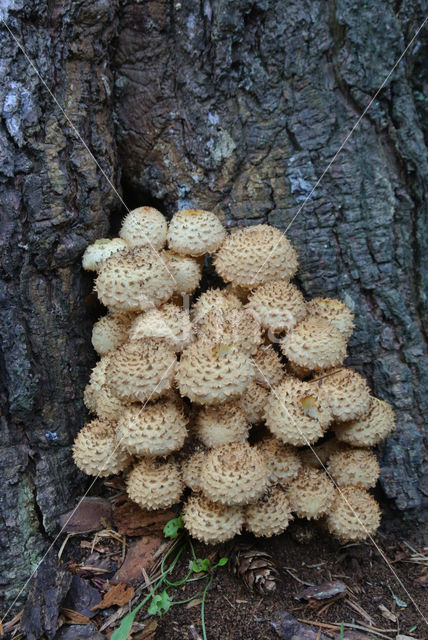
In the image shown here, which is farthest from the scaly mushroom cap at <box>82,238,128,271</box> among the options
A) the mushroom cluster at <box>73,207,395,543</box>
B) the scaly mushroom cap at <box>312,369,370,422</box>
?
the scaly mushroom cap at <box>312,369,370,422</box>

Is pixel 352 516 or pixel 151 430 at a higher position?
pixel 151 430

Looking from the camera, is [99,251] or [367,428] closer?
[367,428]

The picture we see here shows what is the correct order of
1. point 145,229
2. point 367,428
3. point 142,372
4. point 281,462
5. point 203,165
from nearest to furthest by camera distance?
point 142,372, point 281,462, point 367,428, point 145,229, point 203,165

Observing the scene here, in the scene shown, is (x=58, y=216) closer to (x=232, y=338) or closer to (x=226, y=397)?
(x=232, y=338)

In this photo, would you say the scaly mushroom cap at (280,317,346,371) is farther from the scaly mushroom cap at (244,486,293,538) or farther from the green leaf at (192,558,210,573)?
the green leaf at (192,558,210,573)

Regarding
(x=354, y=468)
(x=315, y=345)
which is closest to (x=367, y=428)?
(x=354, y=468)

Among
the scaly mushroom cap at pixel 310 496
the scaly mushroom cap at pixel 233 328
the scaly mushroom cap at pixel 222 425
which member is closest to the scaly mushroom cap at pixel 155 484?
the scaly mushroom cap at pixel 222 425

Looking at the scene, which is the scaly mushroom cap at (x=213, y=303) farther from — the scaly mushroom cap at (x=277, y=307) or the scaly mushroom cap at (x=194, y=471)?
the scaly mushroom cap at (x=194, y=471)

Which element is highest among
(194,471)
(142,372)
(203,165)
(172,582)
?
(203,165)

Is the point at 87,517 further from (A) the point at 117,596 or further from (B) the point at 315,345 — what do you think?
(B) the point at 315,345
